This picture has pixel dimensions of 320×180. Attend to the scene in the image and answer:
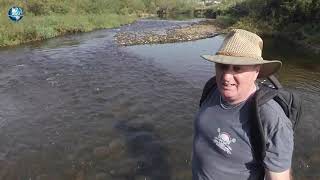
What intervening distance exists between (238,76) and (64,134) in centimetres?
681

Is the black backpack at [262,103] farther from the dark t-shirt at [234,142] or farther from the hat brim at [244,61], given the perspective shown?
the hat brim at [244,61]

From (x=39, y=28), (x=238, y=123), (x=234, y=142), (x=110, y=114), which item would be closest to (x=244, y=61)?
(x=238, y=123)

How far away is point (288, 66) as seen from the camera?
15703 millimetres

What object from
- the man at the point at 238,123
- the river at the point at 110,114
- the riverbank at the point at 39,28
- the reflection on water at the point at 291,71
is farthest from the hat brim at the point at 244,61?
the riverbank at the point at 39,28

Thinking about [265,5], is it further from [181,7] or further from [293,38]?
[181,7]

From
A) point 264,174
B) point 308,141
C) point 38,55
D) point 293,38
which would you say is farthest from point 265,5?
point 264,174

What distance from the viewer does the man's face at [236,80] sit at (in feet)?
7.52

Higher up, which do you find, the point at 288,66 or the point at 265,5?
the point at 265,5

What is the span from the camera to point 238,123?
7.74ft

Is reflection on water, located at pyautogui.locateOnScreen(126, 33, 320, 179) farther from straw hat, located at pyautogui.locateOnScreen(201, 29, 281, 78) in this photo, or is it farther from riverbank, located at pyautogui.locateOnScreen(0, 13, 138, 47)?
riverbank, located at pyautogui.locateOnScreen(0, 13, 138, 47)

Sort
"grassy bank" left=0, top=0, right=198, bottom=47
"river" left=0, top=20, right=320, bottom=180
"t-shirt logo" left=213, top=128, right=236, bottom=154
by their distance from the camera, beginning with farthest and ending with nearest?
1. "grassy bank" left=0, top=0, right=198, bottom=47
2. "river" left=0, top=20, right=320, bottom=180
3. "t-shirt logo" left=213, top=128, right=236, bottom=154

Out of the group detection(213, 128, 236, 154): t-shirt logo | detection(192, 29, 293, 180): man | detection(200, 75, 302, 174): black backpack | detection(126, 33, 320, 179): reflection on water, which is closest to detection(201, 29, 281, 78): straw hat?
detection(192, 29, 293, 180): man

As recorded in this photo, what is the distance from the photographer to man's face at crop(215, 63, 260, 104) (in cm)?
229

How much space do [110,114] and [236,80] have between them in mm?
7640
